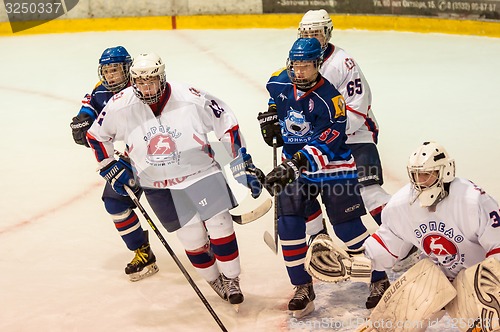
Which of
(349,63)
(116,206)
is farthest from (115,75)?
(349,63)

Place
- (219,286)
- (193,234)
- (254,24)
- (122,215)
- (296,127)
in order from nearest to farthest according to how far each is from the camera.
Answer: (296,127) < (193,234) < (219,286) < (122,215) < (254,24)

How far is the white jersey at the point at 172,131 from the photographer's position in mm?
3953

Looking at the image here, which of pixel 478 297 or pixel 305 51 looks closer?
pixel 478 297

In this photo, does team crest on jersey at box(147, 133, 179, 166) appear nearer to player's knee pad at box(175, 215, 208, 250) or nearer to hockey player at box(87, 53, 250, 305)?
hockey player at box(87, 53, 250, 305)

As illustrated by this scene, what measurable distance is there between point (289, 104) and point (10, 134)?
3487 mm

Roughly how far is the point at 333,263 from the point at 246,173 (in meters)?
0.70

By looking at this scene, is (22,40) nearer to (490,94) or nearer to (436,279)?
(490,94)

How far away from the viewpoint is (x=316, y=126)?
385 centimetres

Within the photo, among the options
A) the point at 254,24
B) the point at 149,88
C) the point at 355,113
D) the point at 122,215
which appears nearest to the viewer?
the point at 149,88

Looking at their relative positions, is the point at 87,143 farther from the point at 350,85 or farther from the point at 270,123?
the point at 350,85

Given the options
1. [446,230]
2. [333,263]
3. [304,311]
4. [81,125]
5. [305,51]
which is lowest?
[304,311]

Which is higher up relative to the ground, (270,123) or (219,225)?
(270,123)

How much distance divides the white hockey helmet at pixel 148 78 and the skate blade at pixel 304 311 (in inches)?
44.0

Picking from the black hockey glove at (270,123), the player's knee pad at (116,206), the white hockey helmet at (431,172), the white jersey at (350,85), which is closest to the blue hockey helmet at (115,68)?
Answer: the player's knee pad at (116,206)
